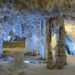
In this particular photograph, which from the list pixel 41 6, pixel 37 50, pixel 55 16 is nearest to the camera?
pixel 41 6

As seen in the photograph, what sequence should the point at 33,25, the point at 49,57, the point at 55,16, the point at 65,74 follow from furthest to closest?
1. the point at 33,25
2. the point at 55,16
3. the point at 49,57
4. the point at 65,74

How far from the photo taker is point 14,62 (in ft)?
21.1

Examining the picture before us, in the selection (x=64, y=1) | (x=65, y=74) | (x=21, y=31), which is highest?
(x=64, y=1)

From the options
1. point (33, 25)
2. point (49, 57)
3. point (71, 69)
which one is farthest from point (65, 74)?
point (33, 25)

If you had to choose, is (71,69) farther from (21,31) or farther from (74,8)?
(21,31)

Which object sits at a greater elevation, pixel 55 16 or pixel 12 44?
pixel 55 16

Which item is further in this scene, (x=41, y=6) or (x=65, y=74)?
(x=41, y=6)

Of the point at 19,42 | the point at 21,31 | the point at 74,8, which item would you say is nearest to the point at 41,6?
the point at 74,8

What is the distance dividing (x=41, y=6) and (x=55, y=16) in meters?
1.53

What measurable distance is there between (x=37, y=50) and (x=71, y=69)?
5.81m

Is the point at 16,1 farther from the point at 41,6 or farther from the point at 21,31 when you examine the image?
the point at 21,31

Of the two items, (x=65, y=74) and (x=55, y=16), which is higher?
(x=55, y=16)

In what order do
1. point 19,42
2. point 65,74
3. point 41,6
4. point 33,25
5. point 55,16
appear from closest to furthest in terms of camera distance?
point 65,74, point 41,6, point 55,16, point 33,25, point 19,42

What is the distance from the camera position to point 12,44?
18.8m
